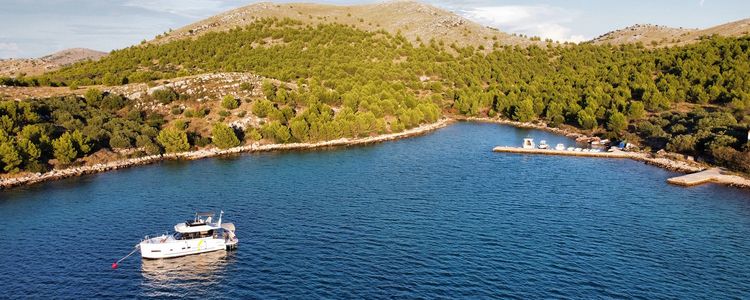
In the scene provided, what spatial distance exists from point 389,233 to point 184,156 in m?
66.2

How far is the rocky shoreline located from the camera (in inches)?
3585

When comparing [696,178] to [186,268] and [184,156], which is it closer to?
[186,268]

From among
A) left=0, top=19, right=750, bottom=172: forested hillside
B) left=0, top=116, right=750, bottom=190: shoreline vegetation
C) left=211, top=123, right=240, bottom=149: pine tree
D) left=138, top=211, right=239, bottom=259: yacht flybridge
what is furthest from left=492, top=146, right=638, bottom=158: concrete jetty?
left=138, top=211, right=239, bottom=259: yacht flybridge

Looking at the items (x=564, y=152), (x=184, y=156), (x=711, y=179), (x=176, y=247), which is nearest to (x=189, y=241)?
(x=176, y=247)

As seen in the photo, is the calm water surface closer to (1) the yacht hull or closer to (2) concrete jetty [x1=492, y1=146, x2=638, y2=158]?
(1) the yacht hull

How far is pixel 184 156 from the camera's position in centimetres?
11388

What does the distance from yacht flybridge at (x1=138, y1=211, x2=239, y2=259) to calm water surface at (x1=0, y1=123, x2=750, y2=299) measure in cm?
145

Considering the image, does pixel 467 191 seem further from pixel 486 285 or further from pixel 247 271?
pixel 247 271

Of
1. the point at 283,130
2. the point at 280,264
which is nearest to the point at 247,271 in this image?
the point at 280,264

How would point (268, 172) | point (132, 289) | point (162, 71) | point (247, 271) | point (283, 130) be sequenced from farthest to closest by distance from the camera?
1. point (162, 71)
2. point (283, 130)
3. point (268, 172)
4. point (247, 271)
5. point (132, 289)

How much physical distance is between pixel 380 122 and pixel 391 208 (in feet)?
230

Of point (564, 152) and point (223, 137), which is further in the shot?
point (564, 152)

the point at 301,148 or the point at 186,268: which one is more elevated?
the point at 301,148

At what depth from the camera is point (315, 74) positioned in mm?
191125
